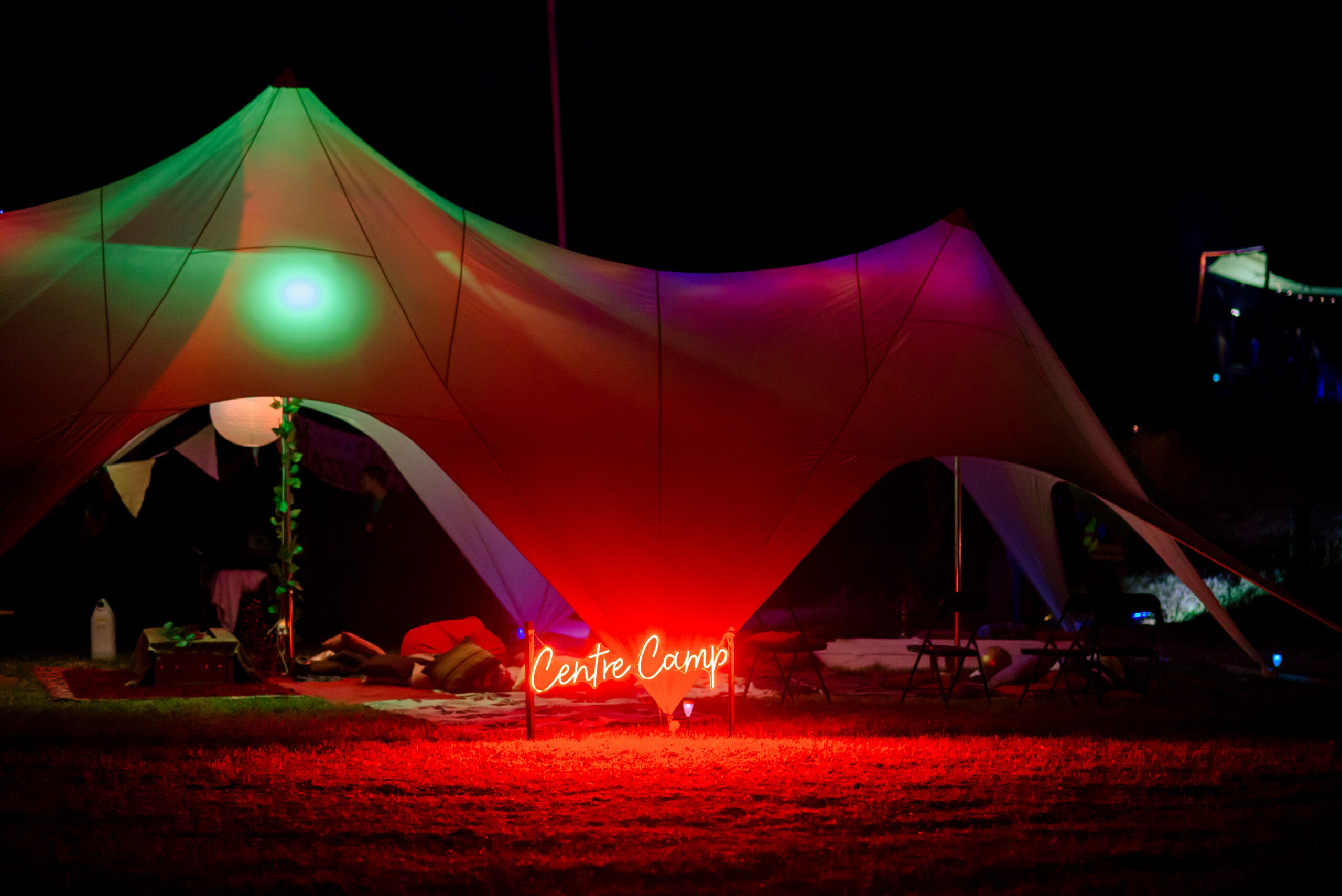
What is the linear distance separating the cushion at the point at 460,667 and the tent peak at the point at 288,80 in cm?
365

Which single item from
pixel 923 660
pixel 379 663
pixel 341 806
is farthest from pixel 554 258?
pixel 923 660

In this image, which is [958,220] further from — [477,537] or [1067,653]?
[477,537]

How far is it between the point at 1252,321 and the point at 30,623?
16.0 meters

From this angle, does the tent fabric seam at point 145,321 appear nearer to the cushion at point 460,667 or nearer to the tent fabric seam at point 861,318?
the cushion at point 460,667

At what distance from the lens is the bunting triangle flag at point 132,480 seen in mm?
10570

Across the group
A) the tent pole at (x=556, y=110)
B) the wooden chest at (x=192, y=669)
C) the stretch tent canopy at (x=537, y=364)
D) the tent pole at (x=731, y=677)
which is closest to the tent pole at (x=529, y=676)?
Result: the stretch tent canopy at (x=537, y=364)

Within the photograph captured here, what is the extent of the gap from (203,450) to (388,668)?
353 cm

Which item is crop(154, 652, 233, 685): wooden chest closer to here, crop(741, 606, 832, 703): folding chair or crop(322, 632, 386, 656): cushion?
crop(322, 632, 386, 656): cushion

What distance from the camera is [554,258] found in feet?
23.9

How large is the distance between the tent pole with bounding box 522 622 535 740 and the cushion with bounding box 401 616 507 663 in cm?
314

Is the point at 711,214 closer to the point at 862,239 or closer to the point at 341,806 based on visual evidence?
the point at 862,239

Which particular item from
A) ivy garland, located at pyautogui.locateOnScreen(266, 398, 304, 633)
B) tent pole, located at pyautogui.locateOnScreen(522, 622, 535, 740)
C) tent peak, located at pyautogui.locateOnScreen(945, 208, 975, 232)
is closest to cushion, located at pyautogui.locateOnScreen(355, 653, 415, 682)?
ivy garland, located at pyautogui.locateOnScreen(266, 398, 304, 633)

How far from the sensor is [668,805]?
4.45 m

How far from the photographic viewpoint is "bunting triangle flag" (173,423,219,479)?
1057cm
